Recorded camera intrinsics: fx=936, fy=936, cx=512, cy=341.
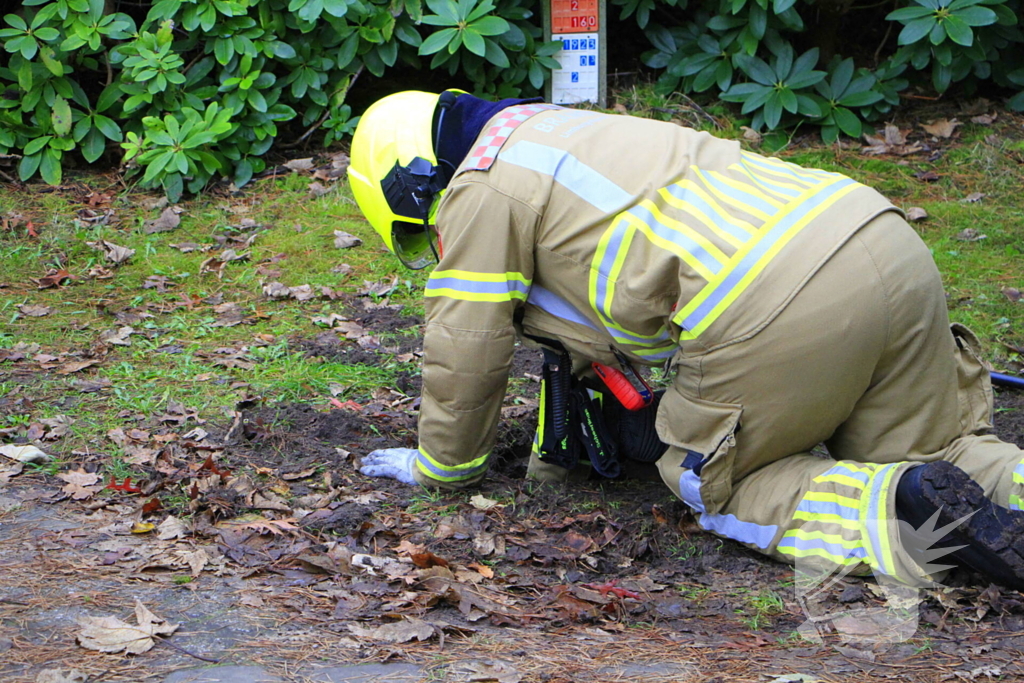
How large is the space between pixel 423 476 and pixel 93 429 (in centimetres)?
134

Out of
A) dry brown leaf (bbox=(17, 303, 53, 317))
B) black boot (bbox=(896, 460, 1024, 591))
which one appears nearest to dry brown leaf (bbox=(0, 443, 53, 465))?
dry brown leaf (bbox=(17, 303, 53, 317))

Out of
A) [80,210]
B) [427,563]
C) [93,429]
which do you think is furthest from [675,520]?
[80,210]

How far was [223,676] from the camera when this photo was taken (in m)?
2.06

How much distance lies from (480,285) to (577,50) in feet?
13.3

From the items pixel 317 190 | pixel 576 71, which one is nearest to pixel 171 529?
pixel 317 190

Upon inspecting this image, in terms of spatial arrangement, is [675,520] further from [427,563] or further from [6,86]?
[6,86]

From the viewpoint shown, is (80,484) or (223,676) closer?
(223,676)

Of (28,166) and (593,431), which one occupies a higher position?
(28,166)

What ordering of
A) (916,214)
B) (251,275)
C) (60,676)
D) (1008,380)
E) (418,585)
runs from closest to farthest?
(60,676), (418,585), (1008,380), (251,275), (916,214)

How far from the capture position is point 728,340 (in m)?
2.60

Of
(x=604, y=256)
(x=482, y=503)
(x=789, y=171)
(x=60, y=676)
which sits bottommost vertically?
(x=482, y=503)

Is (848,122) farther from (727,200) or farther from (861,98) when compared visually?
(727,200)

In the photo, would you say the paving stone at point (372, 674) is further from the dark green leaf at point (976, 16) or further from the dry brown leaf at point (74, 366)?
the dark green leaf at point (976, 16)

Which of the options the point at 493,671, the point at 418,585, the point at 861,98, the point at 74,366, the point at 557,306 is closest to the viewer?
the point at 493,671
